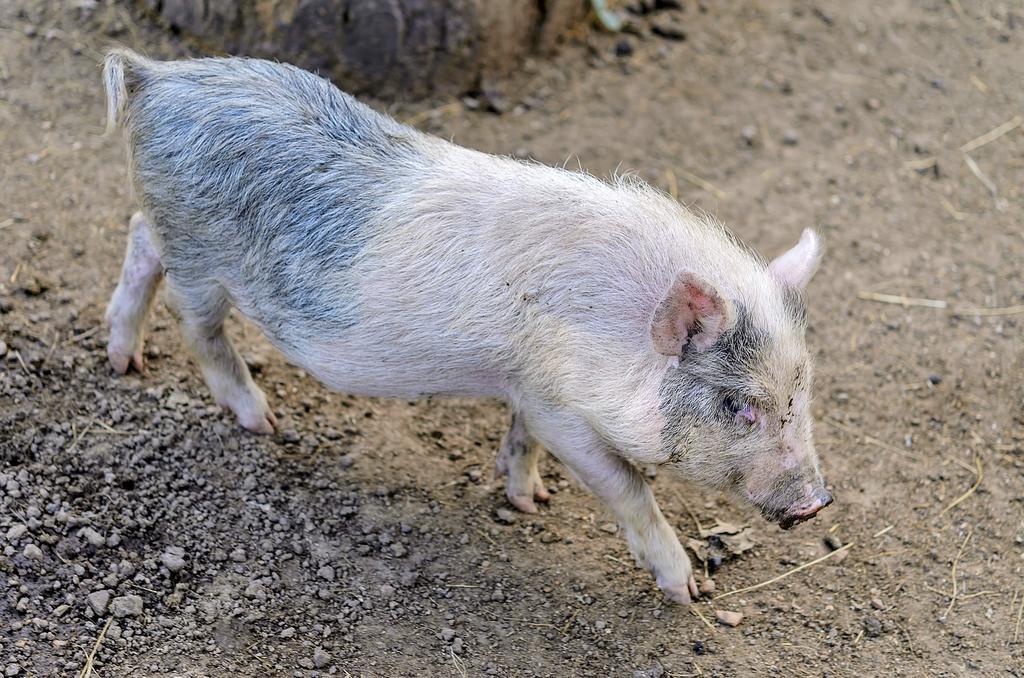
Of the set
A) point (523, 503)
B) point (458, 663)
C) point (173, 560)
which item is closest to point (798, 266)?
point (523, 503)

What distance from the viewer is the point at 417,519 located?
14.4ft

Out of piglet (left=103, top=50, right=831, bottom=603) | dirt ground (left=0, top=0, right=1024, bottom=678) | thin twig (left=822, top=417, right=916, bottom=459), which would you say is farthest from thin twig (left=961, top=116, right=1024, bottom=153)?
piglet (left=103, top=50, right=831, bottom=603)

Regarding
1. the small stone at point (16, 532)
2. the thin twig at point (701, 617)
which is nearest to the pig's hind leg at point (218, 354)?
the small stone at point (16, 532)

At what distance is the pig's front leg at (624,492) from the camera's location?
152 inches

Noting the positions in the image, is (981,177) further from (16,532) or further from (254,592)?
(16,532)

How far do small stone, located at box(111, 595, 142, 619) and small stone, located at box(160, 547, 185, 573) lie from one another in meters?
0.19

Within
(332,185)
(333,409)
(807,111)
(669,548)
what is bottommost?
(333,409)

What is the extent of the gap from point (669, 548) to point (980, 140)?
13.3 ft

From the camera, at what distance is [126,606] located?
3.66 m

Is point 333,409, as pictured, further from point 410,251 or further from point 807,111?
point 807,111

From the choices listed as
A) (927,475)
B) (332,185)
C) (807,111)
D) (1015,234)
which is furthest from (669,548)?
(807,111)

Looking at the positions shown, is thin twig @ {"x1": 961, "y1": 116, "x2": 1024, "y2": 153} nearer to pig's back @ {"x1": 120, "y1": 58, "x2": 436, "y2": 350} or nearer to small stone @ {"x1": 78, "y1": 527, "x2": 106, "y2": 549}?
pig's back @ {"x1": 120, "y1": 58, "x2": 436, "y2": 350}

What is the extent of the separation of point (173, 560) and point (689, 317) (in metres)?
1.96

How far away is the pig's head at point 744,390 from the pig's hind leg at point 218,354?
1.78 meters
